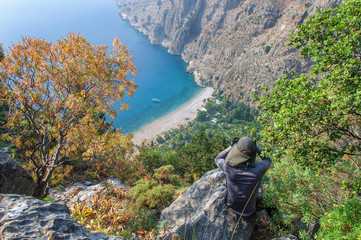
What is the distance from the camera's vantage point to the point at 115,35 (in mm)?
121312

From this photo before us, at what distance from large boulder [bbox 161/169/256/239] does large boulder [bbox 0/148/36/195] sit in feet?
11.1

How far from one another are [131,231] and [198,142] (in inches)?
660

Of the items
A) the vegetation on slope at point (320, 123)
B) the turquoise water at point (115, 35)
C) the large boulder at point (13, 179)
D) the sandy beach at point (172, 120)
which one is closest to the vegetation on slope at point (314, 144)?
the vegetation on slope at point (320, 123)

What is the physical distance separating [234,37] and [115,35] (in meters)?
65.4

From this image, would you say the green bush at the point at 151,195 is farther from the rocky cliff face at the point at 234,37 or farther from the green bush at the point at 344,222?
the rocky cliff face at the point at 234,37

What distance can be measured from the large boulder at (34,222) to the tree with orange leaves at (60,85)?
9.53 ft

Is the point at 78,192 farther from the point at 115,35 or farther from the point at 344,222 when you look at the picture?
the point at 115,35

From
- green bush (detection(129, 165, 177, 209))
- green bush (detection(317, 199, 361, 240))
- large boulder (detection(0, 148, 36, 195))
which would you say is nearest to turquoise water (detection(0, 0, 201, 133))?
green bush (detection(129, 165, 177, 209))

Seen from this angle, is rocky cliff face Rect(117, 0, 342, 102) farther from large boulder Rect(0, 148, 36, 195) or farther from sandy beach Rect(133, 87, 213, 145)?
large boulder Rect(0, 148, 36, 195)

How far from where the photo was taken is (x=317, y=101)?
4246 millimetres

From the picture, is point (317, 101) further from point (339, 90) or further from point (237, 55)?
point (237, 55)

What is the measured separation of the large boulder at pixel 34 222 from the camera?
2572 millimetres

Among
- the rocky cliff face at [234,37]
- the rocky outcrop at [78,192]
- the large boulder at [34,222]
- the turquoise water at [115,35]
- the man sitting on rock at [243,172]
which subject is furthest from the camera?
the turquoise water at [115,35]

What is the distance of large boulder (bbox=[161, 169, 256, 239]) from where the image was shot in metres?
4.45
